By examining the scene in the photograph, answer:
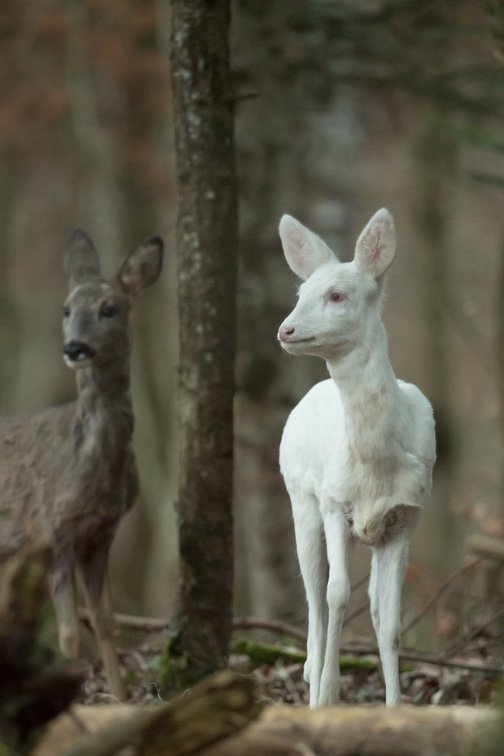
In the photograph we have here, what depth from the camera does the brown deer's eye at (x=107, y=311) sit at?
824 cm

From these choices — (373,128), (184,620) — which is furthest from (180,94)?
(373,128)

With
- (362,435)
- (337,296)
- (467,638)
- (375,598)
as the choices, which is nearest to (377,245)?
(337,296)

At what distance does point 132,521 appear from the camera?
20.9 metres

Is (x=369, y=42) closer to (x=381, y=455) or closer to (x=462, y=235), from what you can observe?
(x=381, y=455)

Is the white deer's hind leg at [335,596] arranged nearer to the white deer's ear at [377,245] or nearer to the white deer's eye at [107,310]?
the white deer's ear at [377,245]

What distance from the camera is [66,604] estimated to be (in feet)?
26.6

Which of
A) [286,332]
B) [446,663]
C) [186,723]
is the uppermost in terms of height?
[286,332]

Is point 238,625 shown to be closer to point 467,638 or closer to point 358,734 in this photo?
point 467,638

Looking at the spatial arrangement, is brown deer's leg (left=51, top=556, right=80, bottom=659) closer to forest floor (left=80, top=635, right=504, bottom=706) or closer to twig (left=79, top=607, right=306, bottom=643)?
forest floor (left=80, top=635, right=504, bottom=706)

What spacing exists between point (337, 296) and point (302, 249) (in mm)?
383

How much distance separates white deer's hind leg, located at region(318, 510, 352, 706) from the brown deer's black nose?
246cm

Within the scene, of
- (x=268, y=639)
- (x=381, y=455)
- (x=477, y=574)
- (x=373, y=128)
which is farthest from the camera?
(x=373, y=128)

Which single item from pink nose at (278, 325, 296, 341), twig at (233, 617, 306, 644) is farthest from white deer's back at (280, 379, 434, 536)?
twig at (233, 617, 306, 644)

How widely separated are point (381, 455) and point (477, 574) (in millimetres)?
5428
